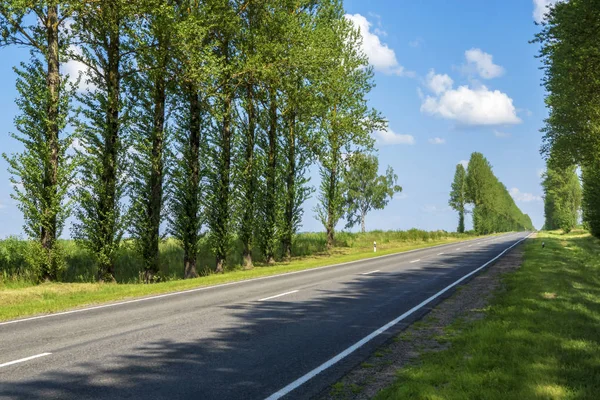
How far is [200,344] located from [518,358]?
4.58m

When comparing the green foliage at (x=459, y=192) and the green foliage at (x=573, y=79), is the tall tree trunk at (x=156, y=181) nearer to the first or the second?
the green foliage at (x=573, y=79)

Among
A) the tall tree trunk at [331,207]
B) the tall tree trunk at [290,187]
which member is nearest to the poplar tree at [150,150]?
the tall tree trunk at [290,187]

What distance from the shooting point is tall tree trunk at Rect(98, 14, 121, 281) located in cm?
1848

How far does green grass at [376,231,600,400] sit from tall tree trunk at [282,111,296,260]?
19.4m

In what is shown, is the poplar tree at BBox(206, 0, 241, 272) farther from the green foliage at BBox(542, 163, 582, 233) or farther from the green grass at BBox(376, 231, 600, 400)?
the green foliage at BBox(542, 163, 582, 233)

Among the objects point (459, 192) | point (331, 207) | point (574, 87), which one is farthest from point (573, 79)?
point (459, 192)

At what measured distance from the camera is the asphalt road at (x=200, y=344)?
5555 millimetres

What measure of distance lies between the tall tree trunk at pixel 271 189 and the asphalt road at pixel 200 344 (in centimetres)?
1392

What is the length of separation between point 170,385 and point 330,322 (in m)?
4.24

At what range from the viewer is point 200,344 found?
294 inches

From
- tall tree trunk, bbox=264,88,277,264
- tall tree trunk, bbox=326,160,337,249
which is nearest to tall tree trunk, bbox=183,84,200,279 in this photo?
tall tree trunk, bbox=264,88,277,264

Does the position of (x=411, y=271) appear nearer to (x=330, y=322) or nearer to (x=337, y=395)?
(x=330, y=322)

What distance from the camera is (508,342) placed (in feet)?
24.0

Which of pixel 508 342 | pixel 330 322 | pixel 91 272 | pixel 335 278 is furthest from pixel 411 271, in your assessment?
pixel 91 272
